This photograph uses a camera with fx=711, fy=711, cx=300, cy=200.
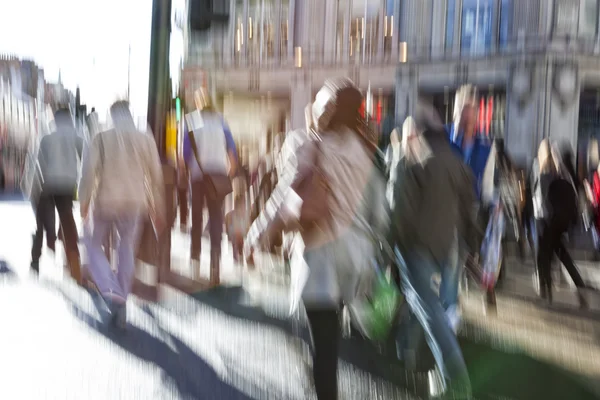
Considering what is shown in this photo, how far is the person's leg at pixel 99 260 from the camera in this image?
234 inches

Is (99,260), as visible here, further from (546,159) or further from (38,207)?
(546,159)

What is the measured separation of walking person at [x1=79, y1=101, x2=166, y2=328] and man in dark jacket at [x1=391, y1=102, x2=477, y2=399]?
7.91ft

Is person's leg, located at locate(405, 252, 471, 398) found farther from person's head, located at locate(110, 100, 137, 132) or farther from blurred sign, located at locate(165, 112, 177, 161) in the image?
blurred sign, located at locate(165, 112, 177, 161)

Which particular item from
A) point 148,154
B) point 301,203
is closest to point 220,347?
point 148,154

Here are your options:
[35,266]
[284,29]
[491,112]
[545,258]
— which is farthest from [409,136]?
[284,29]

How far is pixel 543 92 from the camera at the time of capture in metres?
18.7

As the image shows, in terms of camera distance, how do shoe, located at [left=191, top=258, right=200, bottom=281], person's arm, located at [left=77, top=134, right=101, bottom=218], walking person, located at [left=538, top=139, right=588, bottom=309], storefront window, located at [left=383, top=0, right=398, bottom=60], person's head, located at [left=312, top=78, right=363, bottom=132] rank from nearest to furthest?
1. person's head, located at [left=312, top=78, right=363, bottom=132]
2. person's arm, located at [left=77, top=134, right=101, bottom=218]
3. walking person, located at [left=538, top=139, right=588, bottom=309]
4. shoe, located at [left=191, top=258, right=200, bottom=281]
5. storefront window, located at [left=383, top=0, right=398, bottom=60]

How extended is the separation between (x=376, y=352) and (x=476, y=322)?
4.77 ft

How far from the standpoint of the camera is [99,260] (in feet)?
19.7

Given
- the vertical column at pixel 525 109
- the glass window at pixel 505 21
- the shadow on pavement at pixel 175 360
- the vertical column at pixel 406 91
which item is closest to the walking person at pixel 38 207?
the shadow on pavement at pixel 175 360

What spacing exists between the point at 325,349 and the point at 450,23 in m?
19.5

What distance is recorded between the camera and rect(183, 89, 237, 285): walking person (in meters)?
7.32

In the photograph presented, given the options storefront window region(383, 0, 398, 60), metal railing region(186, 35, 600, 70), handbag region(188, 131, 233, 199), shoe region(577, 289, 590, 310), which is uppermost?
storefront window region(383, 0, 398, 60)

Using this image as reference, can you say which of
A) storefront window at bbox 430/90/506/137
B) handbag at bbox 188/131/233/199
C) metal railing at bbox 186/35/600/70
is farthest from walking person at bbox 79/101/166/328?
metal railing at bbox 186/35/600/70
